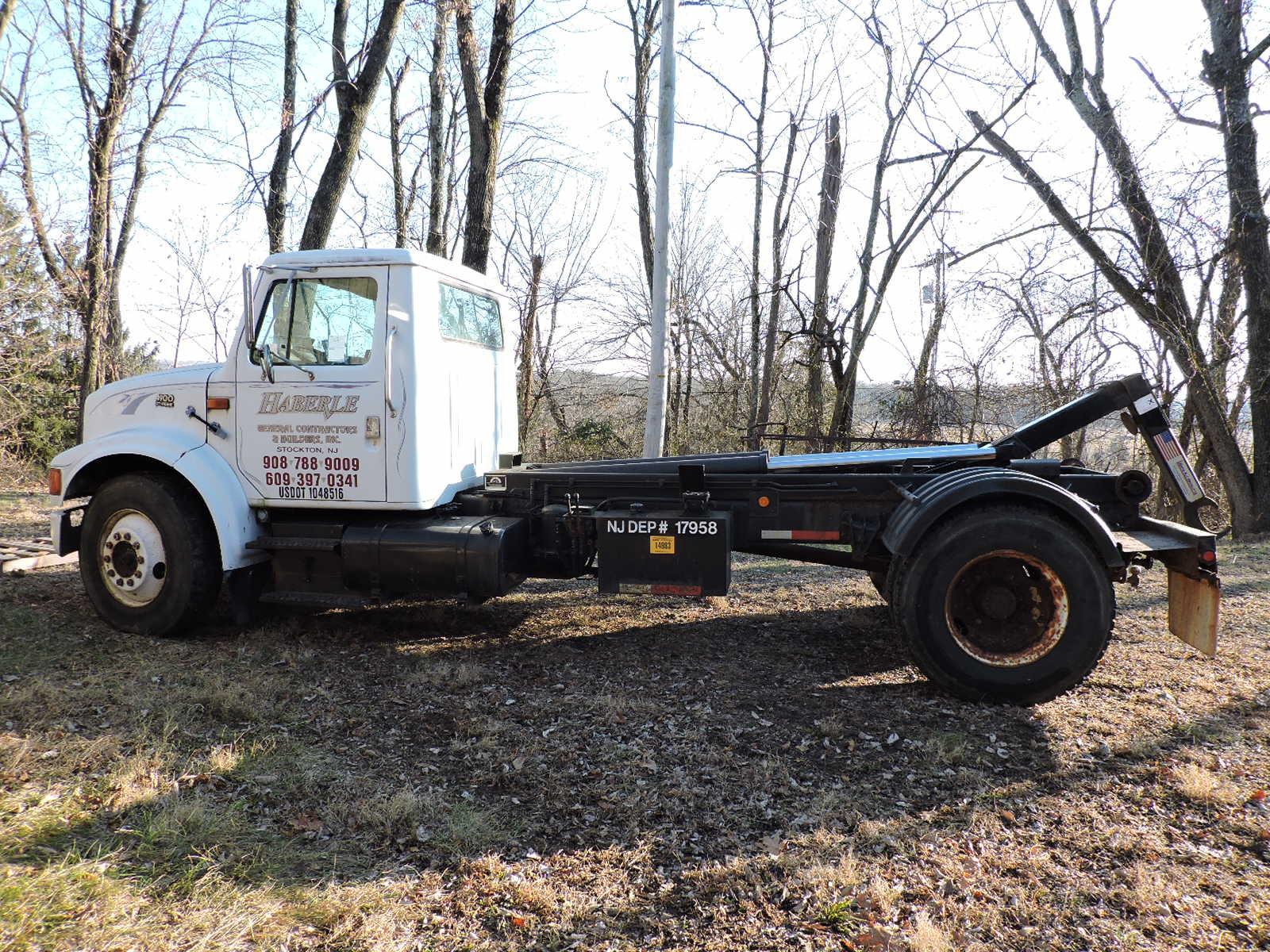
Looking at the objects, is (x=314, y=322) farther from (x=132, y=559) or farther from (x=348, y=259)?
(x=132, y=559)

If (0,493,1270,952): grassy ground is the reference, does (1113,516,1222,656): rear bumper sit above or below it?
above

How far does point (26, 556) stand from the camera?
7.23m

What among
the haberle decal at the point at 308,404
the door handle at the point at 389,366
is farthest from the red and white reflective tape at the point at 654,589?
the haberle decal at the point at 308,404

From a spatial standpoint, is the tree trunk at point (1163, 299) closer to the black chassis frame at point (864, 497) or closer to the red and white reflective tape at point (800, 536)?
the black chassis frame at point (864, 497)

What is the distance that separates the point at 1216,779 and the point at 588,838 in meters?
2.74

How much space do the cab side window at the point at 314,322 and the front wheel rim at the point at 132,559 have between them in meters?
1.39

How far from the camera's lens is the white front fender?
5.28 m

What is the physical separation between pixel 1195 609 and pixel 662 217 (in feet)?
22.3

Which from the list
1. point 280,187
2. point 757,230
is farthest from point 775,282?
point 280,187

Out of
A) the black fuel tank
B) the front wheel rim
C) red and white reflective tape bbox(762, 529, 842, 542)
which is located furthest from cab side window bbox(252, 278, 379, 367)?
red and white reflective tape bbox(762, 529, 842, 542)

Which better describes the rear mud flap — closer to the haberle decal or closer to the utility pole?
the haberle decal

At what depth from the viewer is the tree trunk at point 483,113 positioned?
1077 centimetres

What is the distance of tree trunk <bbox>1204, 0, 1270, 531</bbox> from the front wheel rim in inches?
493

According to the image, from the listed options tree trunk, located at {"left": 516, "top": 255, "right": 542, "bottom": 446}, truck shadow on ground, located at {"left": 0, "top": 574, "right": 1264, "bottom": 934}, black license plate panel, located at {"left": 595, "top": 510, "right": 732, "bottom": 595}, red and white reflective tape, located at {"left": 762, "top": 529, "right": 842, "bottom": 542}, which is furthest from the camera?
tree trunk, located at {"left": 516, "top": 255, "right": 542, "bottom": 446}
